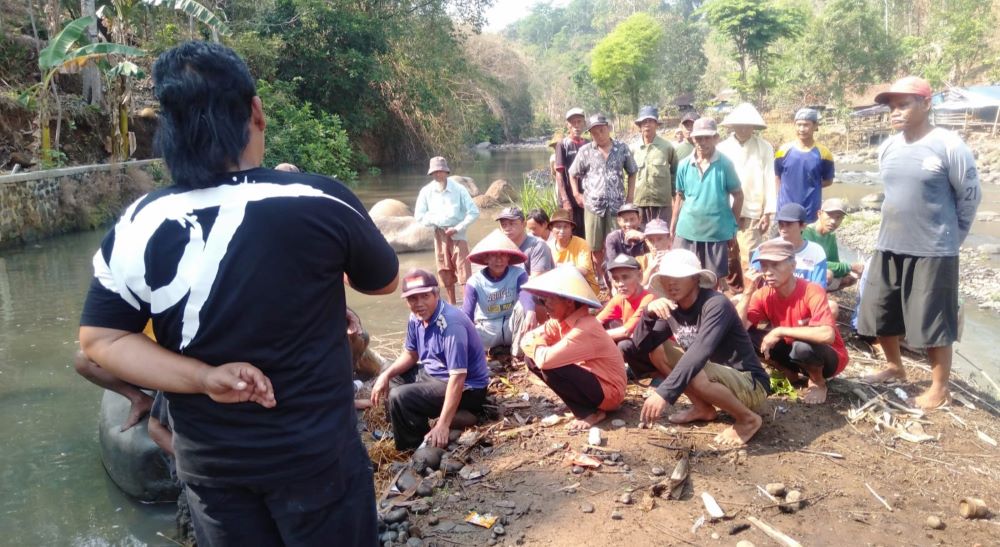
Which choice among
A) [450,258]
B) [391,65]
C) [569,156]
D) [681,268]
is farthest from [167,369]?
[391,65]

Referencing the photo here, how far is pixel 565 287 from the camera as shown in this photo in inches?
166

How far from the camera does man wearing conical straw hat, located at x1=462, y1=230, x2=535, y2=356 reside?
575cm

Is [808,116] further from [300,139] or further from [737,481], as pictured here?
[300,139]

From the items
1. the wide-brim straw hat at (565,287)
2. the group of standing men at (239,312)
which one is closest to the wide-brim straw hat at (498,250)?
the wide-brim straw hat at (565,287)

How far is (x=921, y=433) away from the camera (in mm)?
4211

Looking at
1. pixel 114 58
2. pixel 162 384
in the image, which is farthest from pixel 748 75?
pixel 162 384

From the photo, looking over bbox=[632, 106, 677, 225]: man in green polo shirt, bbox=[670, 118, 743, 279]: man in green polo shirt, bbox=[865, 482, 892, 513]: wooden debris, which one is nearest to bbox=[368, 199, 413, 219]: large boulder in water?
bbox=[632, 106, 677, 225]: man in green polo shirt

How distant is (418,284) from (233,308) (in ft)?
9.05

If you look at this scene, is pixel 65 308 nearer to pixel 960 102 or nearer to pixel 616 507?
pixel 616 507

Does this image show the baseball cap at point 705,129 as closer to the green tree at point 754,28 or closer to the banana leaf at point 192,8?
the banana leaf at point 192,8

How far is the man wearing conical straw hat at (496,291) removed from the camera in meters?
5.75

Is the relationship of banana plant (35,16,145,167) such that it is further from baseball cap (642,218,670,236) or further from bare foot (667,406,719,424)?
bare foot (667,406,719,424)

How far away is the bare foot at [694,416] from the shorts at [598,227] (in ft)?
A: 10.2

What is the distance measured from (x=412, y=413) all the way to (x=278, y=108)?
55.4ft
